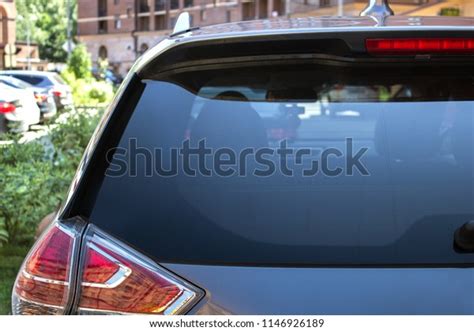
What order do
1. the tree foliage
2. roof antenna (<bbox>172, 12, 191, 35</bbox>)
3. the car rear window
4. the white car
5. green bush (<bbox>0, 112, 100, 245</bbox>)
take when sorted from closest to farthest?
the car rear window → roof antenna (<bbox>172, 12, 191, 35</bbox>) → green bush (<bbox>0, 112, 100, 245</bbox>) → the white car → the tree foliage

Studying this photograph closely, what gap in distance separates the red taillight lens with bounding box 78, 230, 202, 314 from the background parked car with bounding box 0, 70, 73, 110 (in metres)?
23.7

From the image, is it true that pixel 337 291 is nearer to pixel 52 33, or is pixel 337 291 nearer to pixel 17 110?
pixel 17 110

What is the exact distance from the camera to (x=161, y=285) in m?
1.78

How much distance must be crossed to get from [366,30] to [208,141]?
545 mm

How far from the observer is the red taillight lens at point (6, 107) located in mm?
14398

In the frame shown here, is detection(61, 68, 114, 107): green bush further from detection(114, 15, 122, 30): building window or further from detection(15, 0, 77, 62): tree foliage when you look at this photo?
detection(15, 0, 77, 62): tree foliage

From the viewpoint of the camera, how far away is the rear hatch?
174 cm

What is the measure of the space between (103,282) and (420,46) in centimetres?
107

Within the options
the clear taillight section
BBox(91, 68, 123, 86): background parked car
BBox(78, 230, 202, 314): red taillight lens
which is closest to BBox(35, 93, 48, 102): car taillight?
BBox(91, 68, 123, 86): background parked car

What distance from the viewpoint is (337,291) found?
1.69 metres

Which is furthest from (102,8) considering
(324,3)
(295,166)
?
(295,166)

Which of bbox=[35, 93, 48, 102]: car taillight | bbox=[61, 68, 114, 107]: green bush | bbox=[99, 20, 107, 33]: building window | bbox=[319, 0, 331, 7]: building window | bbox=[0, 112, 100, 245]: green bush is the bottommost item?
bbox=[61, 68, 114, 107]: green bush
